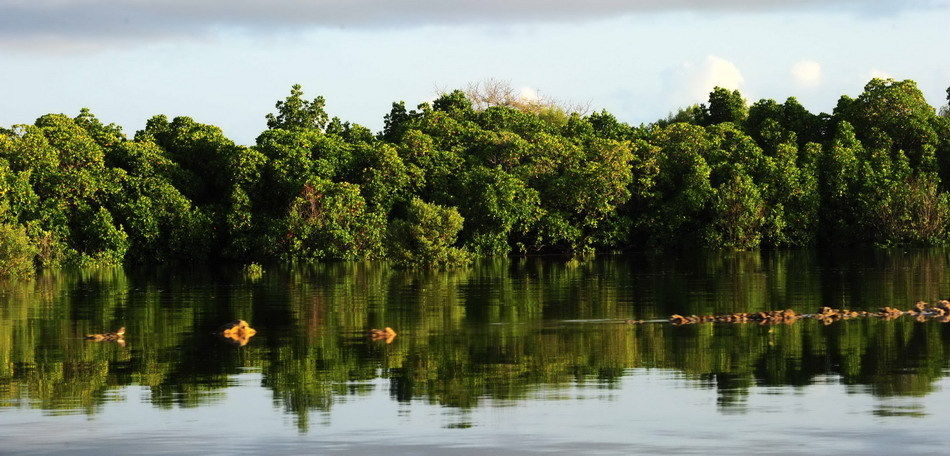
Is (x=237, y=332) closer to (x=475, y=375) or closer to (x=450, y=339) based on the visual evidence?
(x=450, y=339)

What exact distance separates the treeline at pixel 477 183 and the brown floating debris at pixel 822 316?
122 feet

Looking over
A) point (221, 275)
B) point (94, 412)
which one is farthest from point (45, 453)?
point (221, 275)

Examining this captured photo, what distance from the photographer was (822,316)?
130ft

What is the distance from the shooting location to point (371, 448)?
19.0 m

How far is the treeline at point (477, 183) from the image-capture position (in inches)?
3388

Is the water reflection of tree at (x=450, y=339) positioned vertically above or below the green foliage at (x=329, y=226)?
below

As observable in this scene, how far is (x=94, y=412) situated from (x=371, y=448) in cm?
610

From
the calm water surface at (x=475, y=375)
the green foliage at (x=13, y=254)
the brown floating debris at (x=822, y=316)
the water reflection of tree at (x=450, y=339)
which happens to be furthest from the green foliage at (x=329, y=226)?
the brown floating debris at (x=822, y=316)

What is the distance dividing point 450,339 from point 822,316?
11.8 m

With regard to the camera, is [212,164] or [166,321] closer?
[166,321]

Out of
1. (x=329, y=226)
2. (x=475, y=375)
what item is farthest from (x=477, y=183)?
(x=475, y=375)

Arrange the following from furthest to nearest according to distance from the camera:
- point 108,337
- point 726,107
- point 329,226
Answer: point 726,107
point 329,226
point 108,337

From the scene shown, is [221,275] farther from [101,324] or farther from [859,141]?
[859,141]

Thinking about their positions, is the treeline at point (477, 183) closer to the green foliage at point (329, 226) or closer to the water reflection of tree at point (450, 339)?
the green foliage at point (329, 226)
